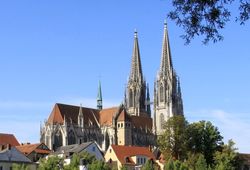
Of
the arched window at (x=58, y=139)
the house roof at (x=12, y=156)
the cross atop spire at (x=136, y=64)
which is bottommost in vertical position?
the house roof at (x=12, y=156)

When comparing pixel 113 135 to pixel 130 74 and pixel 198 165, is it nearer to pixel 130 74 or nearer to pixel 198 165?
pixel 130 74

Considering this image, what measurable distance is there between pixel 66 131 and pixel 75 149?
37.3 m

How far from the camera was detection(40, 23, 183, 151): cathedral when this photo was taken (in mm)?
129125

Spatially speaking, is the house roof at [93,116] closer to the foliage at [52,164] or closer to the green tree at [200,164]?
the green tree at [200,164]

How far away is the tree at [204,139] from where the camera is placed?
3413 inches

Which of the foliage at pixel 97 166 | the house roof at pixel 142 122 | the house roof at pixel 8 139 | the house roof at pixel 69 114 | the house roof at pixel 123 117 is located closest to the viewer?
the foliage at pixel 97 166

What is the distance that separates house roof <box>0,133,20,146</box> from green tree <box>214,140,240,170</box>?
125ft

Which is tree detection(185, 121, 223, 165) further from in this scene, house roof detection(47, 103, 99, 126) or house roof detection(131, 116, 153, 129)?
house roof detection(131, 116, 153, 129)

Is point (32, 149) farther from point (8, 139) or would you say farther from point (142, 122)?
point (142, 122)

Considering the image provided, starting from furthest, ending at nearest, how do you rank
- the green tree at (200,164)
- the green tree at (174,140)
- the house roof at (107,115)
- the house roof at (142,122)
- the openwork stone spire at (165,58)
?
the openwork stone spire at (165,58) → the house roof at (142,122) → the house roof at (107,115) → the green tree at (174,140) → the green tree at (200,164)

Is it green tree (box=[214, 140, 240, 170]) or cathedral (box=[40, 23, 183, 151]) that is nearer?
green tree (box=[214, 140, 240, 170])

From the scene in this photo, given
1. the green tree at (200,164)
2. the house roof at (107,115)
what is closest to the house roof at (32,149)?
the green tree at (200,164)

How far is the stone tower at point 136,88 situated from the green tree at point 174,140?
67.4 meters

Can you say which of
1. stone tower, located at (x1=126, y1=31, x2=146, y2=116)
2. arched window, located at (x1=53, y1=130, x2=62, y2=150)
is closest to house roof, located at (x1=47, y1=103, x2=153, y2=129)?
A: arched window, located at (x1=53, y1=130, x2=62, y2=150)
